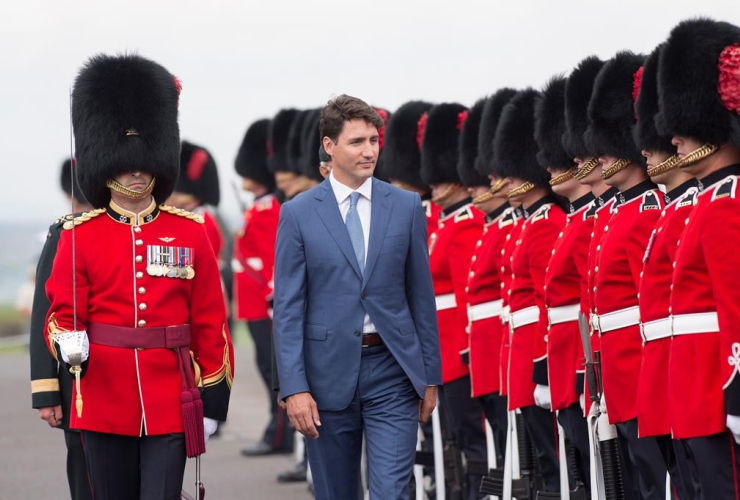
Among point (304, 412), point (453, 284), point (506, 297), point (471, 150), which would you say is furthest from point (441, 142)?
point (304, 412)

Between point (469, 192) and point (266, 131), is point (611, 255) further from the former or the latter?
point (266, 131)

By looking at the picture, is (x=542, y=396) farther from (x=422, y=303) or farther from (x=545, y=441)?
(x=422, y=303)

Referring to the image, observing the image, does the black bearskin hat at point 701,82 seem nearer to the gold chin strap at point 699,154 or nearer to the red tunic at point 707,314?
the gold chin strap at point 699,154

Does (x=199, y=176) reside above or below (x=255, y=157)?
below

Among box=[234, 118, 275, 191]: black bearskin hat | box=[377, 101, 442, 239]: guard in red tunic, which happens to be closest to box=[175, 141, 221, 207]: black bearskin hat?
box=[234, 118, 275, 191]: black bearskin hat

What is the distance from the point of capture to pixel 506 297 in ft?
20.0

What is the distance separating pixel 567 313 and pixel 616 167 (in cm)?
67

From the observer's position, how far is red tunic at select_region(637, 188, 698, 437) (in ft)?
14.4

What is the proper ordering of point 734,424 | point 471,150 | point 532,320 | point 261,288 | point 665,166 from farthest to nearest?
point 261,288
point 471,150
point 532,320
point 665,166
point 734,424

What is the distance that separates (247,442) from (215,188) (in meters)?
1.90

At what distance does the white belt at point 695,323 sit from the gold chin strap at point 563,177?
1.47 meters

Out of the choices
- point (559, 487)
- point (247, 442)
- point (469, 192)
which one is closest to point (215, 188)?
point (247, 442)

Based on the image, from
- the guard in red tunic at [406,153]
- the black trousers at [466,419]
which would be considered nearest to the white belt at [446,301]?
the black trousers at [466,419]

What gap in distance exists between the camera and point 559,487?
5.81 m
